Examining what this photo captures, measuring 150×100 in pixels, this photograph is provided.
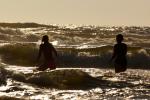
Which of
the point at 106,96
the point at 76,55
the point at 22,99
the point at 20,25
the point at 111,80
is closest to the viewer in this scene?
the point at 22,99

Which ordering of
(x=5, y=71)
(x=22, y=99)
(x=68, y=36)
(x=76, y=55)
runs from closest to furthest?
(x=22, y=99) < (x=5, y=71) < (x=76, y=55) < (x=68, y=36)

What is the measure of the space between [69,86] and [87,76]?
5.15ft

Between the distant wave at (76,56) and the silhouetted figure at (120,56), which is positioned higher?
the silhouetted figure at (120,56)

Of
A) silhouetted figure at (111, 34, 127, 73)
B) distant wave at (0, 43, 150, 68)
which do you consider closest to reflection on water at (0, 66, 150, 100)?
silhouetted figure at (111, 34, 127, 73)

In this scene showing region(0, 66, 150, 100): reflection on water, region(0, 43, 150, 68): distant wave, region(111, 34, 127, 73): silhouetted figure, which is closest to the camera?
region(0, 66, 150, 100): reflection on water

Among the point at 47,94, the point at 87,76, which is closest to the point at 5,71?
the point at 87,76

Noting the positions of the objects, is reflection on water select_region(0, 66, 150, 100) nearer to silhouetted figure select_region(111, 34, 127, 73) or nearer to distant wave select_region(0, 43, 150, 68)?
silhouetted figure select_region(111, 34, 127, 73)

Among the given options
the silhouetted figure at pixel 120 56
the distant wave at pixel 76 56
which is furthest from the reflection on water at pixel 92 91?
the distant wave at pixel 76 56

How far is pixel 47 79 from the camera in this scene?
16.2 metres

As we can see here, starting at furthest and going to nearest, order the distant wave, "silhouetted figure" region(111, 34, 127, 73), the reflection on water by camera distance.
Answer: the distant wave, "silhouetted figure" region(111, 34, 127, 73), the reflection on water

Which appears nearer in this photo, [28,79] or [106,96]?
[106,96]

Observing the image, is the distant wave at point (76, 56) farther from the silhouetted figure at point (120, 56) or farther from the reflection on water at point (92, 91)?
the reflection on water at point (92, 91)

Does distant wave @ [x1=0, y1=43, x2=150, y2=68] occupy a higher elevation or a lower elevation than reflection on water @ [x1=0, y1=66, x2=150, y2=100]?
lower

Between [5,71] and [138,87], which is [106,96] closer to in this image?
[138,87]
